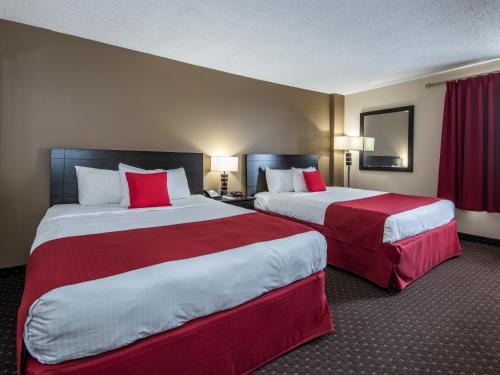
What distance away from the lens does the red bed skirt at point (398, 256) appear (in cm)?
263

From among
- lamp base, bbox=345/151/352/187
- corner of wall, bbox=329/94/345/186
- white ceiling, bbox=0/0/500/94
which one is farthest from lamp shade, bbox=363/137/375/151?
white ceiling, bbox=0/0/500/94

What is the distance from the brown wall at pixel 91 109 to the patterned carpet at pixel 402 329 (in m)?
0.96

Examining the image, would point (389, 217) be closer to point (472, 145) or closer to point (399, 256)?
point (399, 256)

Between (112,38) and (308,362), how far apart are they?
3688mm

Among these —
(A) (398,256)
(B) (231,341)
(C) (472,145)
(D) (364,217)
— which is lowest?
(B) (231,341)

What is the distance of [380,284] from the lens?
8.82 ft

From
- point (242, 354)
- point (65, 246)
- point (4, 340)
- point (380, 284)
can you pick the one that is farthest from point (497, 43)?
point (4, 340)

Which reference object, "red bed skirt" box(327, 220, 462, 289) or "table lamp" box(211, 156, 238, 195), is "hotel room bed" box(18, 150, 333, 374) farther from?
"table lamp" box(211, 156, 238, 195)

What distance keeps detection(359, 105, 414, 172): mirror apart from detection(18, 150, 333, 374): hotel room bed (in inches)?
146

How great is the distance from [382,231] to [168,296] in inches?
84.7

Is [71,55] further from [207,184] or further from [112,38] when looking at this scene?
[207,184]

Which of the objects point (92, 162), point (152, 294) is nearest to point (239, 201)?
point (92, 162)

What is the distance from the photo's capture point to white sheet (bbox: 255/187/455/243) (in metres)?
2.72

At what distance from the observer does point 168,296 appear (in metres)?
1.29
